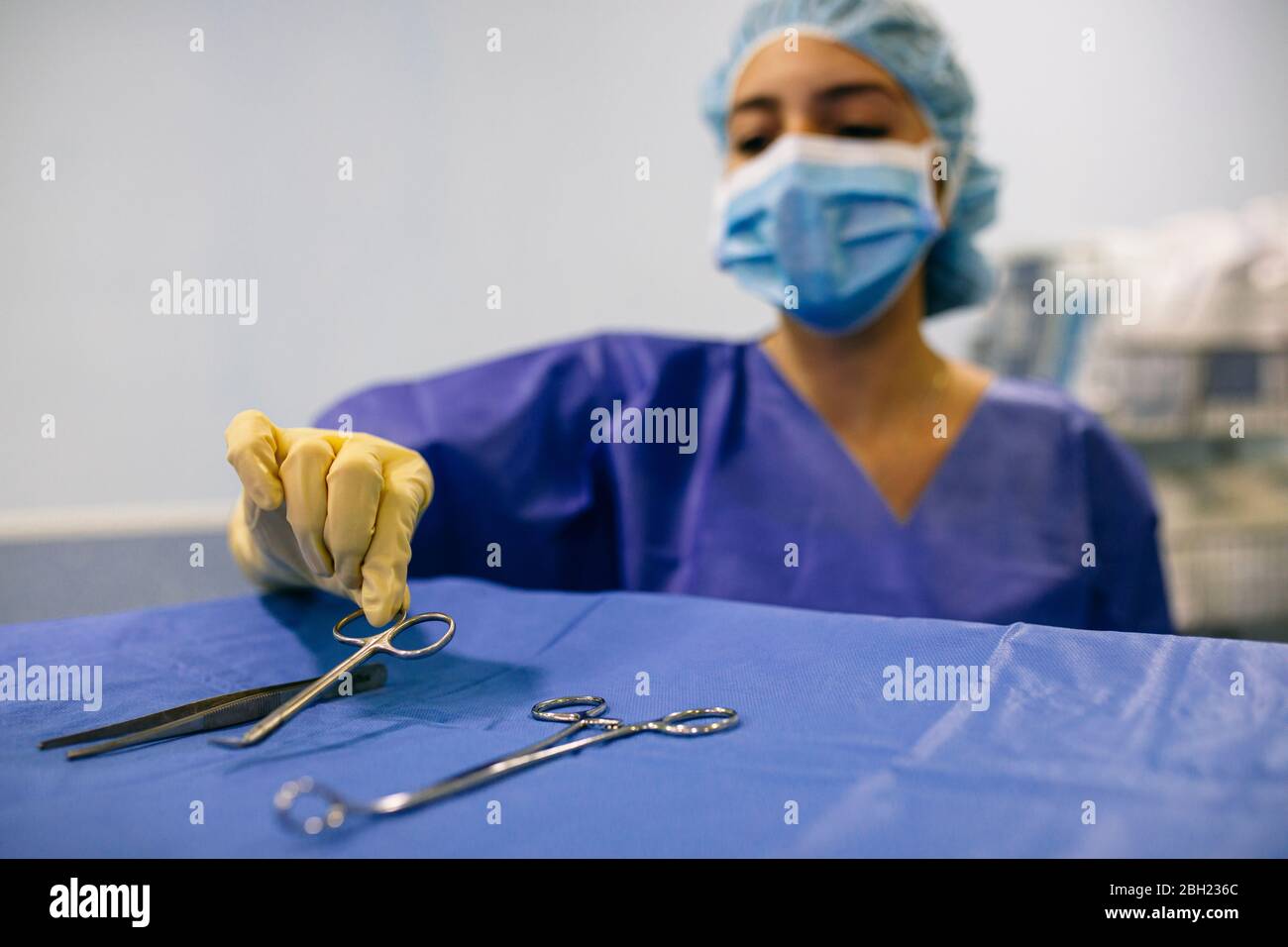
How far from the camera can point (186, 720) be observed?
2.13 feet

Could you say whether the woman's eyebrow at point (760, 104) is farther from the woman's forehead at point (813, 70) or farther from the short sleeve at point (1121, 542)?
the short sleeve at point (1121, 542)

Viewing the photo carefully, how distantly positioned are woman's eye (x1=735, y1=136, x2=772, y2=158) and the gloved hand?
2.76ft

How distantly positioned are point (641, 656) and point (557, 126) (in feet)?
5.15

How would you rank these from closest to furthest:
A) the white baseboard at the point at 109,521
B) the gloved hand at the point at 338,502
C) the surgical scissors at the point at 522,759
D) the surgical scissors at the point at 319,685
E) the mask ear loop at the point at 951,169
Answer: the surgical scissors at the point at 522,759, the surgical scissors at the point at 319,685, the gloved hand at the point at 338,502, the mask ear loop at the point at 951,169, the white baseboard at the point at 109,521

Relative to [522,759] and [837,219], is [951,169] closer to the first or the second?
[837,219]

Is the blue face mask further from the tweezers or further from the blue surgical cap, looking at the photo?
the tweezers

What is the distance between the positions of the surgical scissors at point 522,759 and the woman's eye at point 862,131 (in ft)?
3.21

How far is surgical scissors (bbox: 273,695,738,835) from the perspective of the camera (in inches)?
19.2

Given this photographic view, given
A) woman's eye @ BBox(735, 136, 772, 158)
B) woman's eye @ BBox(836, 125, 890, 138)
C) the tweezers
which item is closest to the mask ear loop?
woman's eye @ BBox(836, 125, 890, 138)

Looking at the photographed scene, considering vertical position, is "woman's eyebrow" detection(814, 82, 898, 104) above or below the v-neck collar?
above

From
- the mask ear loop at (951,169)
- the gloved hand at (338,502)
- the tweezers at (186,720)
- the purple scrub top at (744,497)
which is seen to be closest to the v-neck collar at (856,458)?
the purple scrub top at (744,497)

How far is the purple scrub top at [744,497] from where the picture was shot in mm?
1297

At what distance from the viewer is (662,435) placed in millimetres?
1399
